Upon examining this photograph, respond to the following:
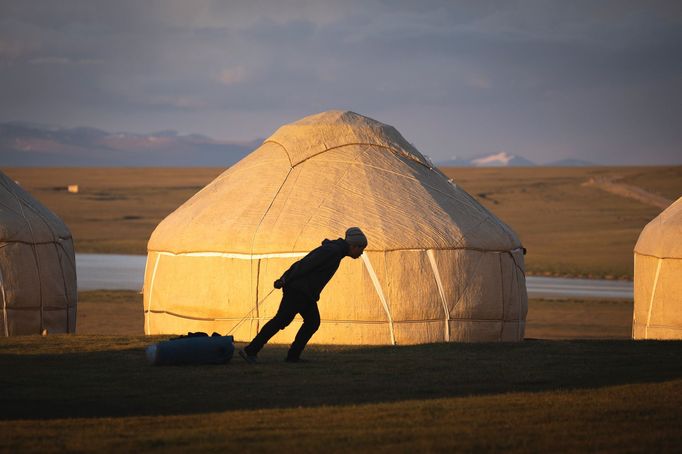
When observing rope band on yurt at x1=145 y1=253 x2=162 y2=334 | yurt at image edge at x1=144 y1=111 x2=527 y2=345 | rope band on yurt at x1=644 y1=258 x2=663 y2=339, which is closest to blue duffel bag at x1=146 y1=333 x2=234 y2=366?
yurt at image edge at x1=144 y1=111 x2=527 y2=345

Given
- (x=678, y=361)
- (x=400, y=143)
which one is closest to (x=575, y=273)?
(x=400, y=143)

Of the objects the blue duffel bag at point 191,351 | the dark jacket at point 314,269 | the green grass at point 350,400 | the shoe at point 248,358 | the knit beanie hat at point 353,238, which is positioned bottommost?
the green grass at point 350,400

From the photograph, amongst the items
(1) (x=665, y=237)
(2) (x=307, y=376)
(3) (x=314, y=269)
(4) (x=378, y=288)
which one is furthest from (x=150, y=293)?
(1) (x=665, y=237)

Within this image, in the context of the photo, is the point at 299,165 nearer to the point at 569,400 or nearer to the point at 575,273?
the point at 569,400

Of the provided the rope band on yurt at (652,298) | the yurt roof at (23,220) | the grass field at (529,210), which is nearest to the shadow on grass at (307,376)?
the yurt roof at (23,220)

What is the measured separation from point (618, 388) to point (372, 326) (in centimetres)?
555

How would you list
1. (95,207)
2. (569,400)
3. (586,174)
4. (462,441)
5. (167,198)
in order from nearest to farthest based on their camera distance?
(462,441)
(569,400)
(95,207)
(167,198)
(586,174)

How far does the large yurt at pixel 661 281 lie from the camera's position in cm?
1797

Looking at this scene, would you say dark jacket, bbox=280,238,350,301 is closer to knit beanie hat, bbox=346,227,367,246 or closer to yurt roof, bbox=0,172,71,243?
knit beanie hat, bbox=346,227,367,246

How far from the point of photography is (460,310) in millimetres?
14211

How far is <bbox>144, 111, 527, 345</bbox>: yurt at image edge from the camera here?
14.0 m

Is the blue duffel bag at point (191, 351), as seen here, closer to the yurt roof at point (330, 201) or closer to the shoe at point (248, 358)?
the shoe at point (248, 358)

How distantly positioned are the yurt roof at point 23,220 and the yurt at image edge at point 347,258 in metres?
2.52

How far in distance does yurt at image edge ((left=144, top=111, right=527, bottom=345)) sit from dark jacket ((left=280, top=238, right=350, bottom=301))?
387cm
